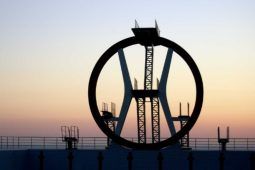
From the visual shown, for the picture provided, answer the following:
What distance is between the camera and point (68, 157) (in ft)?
144

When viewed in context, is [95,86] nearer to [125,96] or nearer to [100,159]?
[125,96]

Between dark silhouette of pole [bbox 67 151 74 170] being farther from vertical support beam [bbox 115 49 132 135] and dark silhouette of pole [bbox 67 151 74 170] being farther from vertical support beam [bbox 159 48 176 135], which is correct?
vertical support beam [bbox 159 48 176 135]

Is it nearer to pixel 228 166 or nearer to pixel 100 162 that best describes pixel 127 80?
pixel 100 162

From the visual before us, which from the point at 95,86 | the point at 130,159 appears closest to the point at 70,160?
the point at 130,159

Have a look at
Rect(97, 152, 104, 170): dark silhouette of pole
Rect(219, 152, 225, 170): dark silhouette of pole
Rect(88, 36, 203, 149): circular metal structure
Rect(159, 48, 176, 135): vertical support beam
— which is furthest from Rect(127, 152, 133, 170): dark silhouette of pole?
Rect(219, 152, 225, 170): dark silhouette of pole

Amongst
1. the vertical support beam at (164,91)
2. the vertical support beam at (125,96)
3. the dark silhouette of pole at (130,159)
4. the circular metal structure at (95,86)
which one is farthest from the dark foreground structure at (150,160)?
the vertical support beam at (125,96)

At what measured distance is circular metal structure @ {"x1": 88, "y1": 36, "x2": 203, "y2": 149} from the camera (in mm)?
41438

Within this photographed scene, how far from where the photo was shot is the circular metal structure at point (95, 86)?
41438 millimetres

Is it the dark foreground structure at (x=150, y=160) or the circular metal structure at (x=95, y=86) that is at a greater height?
the circular metal structure at (x=95, y=86)

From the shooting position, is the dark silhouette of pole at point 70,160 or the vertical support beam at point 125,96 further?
the vertical support beam at point 125,96

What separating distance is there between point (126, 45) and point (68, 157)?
10003 mm

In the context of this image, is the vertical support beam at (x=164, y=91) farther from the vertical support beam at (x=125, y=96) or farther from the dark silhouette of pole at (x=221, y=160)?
the dark silhouette of pole at (x=221, y=160)

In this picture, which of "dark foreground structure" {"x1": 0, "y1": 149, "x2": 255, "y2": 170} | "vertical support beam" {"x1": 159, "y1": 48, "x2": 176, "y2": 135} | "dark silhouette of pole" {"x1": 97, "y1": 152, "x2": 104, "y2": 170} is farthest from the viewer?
"vertical support beam" {"x1": 159, "y1": 48, "x2": 176, "y2": 135}

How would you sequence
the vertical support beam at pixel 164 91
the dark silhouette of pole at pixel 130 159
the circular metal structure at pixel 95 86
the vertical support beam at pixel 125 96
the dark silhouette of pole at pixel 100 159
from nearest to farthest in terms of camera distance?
the circular metal structure at pixel 95 86, the dark silhouette of pole at pixel 130 159, the dark silhouette of pole at pixel 100 159, the vertical support beam at pixel 164 91, the vertical support beam at pixel 125 96
